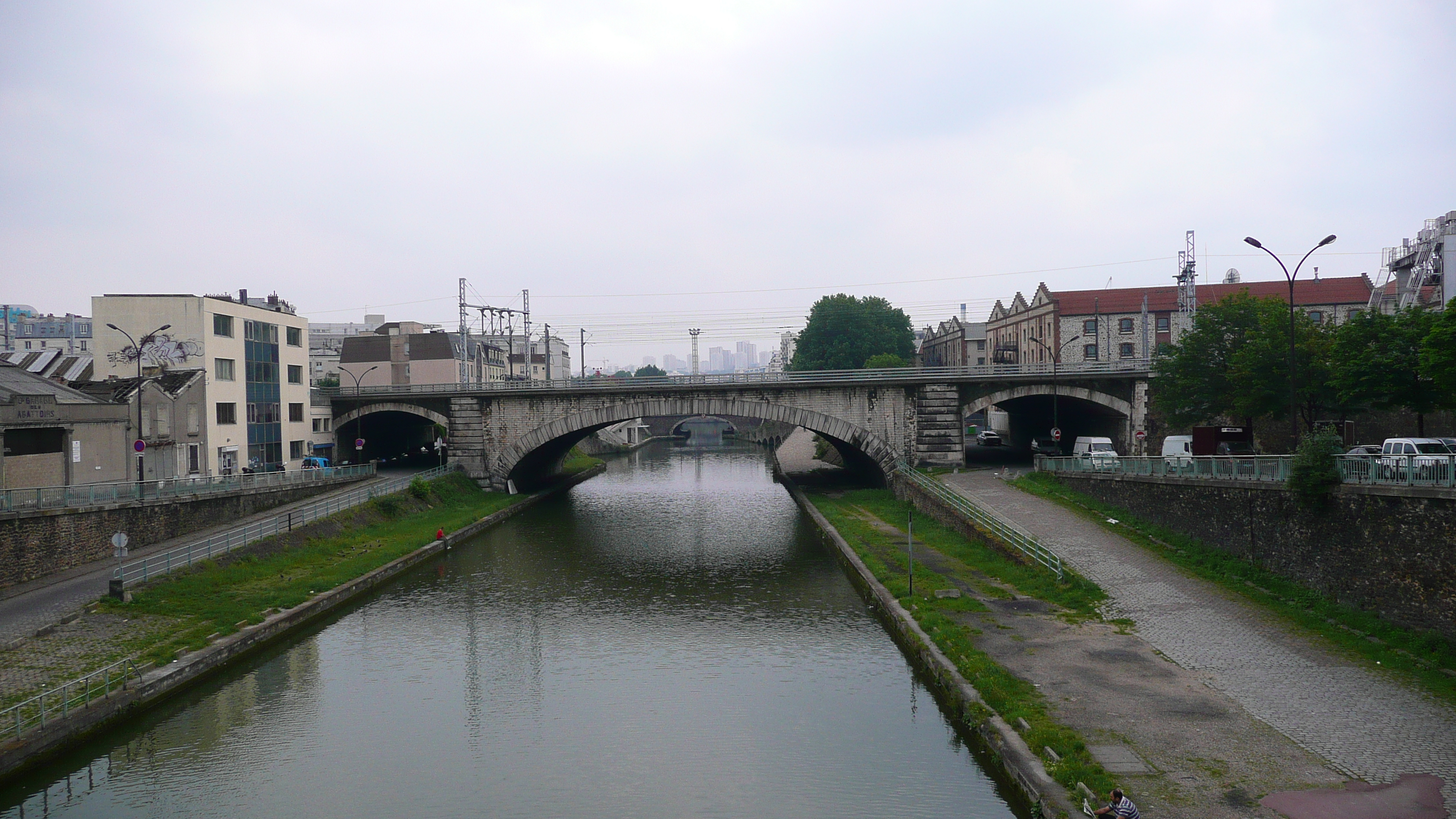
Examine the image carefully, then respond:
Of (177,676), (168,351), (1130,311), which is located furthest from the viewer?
(1130,311)

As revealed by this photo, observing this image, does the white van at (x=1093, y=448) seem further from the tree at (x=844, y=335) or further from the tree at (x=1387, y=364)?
the tree at (x=844, y=335)

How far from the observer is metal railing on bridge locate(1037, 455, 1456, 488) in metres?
19.2

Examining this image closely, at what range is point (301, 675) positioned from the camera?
23.0 m

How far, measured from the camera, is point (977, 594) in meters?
26.2

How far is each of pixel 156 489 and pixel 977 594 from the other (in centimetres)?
3202

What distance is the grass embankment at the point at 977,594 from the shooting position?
585 inches

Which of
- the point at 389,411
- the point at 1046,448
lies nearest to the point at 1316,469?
the point at 1046,448

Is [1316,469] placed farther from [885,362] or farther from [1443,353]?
[885,362]

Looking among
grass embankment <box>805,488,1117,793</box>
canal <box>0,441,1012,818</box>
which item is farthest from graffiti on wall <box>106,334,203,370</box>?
grass embankment <box>805,488,1117,793</box>

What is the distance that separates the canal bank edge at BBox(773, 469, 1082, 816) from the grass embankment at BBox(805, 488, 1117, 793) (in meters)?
0.16

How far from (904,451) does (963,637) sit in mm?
32655

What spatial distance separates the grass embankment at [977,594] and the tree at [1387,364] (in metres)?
15.3

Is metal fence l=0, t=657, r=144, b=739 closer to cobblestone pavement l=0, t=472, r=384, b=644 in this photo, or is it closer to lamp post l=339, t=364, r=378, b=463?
cobblestone pavement l=0, t=472, r=384, b=644

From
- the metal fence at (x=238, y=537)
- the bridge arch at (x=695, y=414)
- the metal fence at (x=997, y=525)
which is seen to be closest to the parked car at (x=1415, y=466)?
the metal fence at (x=997, y=525)
